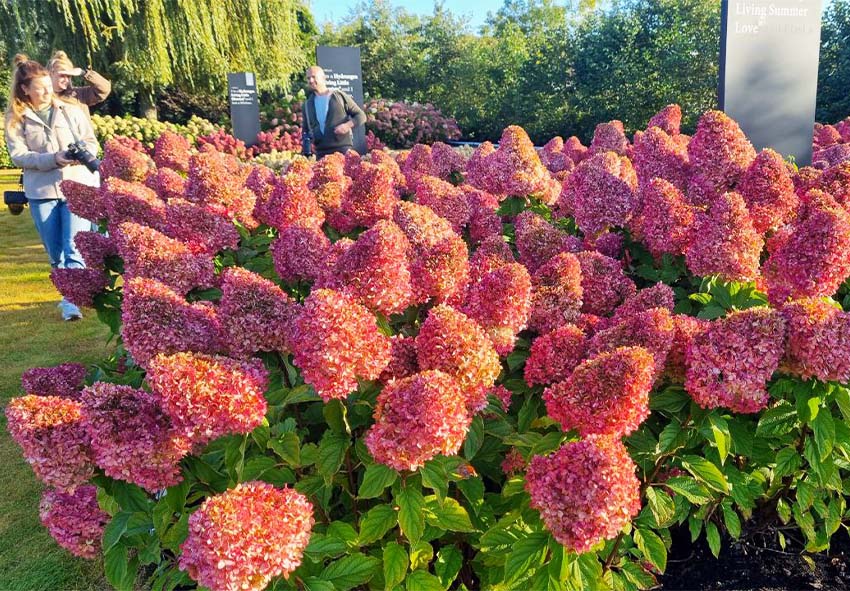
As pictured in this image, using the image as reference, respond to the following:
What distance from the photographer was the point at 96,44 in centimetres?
1659

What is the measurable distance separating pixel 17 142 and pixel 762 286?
5632 mm

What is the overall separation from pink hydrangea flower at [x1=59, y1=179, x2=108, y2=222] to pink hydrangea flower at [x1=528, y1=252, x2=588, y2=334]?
7.80 feet

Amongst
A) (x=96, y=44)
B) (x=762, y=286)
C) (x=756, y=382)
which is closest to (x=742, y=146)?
(x=762, y=286)

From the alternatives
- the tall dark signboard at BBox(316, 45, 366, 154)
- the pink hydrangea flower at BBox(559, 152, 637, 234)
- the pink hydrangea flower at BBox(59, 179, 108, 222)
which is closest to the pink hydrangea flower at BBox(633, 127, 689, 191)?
the pink hydrangea flower at BBox(559, 152, 637, 234)

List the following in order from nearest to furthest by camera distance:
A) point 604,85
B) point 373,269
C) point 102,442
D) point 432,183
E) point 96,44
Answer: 1. point 102,442
2. point 373,269
3. point 432,183
4. point 96,44
5. point 604,85

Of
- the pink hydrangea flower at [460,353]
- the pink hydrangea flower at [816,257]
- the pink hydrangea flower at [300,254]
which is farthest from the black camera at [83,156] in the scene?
the pink hydrangea flower at [816,257]

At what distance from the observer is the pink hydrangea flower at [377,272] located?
147 centimetres

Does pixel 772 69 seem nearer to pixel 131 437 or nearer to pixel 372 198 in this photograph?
pixel 372 198

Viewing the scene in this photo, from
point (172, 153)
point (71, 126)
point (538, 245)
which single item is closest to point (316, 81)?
point (71, 126)

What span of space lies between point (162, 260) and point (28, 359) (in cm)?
387

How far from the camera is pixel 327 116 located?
23.4 ft

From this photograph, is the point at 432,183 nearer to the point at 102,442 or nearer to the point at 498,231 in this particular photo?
A: the point at 498,231

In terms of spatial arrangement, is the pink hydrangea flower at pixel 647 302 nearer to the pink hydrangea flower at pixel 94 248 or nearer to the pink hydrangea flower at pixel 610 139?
the pink hydrangea flower at pixel 94 248

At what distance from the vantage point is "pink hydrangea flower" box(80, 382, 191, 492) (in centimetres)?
119
